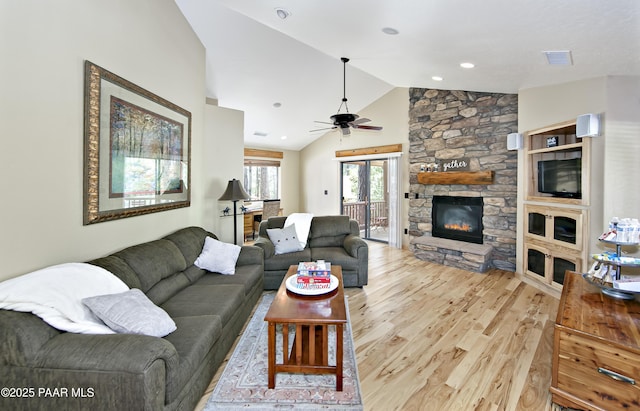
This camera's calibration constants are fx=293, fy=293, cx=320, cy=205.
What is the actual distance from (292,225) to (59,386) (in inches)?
121

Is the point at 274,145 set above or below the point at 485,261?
above

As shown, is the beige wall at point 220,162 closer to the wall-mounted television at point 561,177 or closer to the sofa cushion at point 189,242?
the sofa cushion at point 189,242

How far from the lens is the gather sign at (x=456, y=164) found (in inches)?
207

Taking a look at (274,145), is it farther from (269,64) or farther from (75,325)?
(75,325)

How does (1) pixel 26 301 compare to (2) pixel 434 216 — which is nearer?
(1) pixel 26 301

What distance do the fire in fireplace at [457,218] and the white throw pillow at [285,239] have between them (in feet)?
10.0

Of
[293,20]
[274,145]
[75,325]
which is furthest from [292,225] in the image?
[274,145]

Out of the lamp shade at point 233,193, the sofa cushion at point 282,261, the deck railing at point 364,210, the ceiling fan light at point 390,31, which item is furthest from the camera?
the deck railing at point 364,210

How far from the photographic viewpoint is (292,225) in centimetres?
421

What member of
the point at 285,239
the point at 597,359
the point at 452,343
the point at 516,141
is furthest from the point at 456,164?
the point at 597,359

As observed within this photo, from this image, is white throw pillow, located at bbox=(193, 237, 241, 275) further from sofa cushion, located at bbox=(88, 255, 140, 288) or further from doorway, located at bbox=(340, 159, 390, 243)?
doorway, located at bbox=(340, 159, 390, 243)

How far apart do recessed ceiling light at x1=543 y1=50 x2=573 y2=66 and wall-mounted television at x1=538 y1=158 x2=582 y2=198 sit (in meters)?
1.17

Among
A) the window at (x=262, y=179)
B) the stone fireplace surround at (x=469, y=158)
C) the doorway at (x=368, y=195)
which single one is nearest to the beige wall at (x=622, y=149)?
the stone fireplace surround at (x=469, y=158)

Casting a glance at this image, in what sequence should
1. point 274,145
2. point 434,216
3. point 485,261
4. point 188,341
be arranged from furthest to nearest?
1. point 274,145
2. point 434,216
3. point 485,261
4. point 188,341
